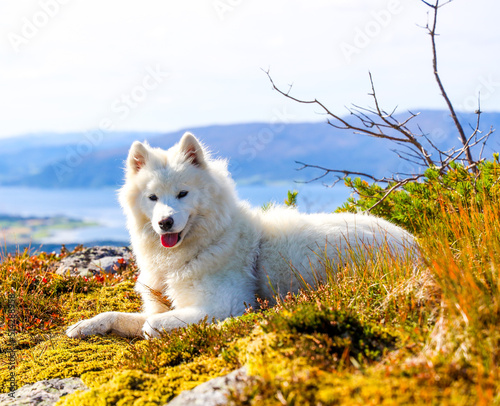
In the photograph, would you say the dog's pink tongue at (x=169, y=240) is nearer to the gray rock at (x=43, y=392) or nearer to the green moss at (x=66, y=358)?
the green moss at (x=66, y=358)

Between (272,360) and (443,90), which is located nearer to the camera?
(272,360)

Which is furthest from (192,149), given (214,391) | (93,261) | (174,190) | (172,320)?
(93,261)

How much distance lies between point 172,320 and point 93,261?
14.5 feet

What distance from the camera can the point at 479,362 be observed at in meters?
2.33

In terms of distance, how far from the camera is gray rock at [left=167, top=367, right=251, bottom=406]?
246 centimetres

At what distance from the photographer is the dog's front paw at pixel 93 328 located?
485 cm

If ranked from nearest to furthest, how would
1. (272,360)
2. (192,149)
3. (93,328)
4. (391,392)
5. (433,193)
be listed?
1. (391,392)
2. (272,360)
3. (93,328)
4. (192,149)
5. (433,193)

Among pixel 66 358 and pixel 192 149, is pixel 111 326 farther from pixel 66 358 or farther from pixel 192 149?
pixel 192 149

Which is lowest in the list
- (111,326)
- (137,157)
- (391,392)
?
(111,326)

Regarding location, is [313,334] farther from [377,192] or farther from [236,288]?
[377,192]

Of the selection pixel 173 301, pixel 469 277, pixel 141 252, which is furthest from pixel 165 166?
pixel 469 277

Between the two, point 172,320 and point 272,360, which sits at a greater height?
point 272,360

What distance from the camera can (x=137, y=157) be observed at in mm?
5324

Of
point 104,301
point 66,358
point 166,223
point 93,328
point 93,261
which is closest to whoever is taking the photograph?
point 66,358
